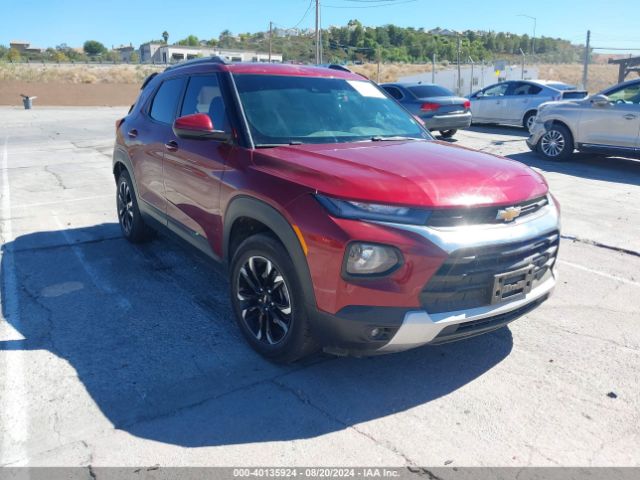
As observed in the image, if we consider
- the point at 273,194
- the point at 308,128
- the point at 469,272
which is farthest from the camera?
the point at 308,128

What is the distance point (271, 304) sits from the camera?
3602 millimetres

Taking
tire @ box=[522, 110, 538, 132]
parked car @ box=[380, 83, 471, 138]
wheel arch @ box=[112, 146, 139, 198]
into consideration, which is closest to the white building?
tire @ box=[522, 110, 538, 132]

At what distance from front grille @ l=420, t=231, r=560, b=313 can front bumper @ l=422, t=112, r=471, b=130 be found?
38.0 feet

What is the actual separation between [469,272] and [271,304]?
1.26m

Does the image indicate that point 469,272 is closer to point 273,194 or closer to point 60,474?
point 273,194

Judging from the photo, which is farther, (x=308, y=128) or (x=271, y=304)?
(x=308, y=128)

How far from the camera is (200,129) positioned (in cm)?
388

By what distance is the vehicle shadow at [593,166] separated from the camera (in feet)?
33.8

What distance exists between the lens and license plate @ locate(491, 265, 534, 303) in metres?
3.18

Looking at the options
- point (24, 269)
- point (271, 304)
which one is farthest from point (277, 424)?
point (24, 269)

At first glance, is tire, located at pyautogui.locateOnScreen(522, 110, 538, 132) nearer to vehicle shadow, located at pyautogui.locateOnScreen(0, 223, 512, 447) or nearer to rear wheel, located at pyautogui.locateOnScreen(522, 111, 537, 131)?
rear wheel, located at pyautogui.locateOnScreen(522, 111, 537, 131)

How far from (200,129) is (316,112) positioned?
3.08 feet

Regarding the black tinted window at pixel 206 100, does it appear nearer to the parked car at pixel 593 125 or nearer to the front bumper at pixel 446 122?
the parked car at pixel 593 125

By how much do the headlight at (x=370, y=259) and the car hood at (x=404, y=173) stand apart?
0.27 metres
